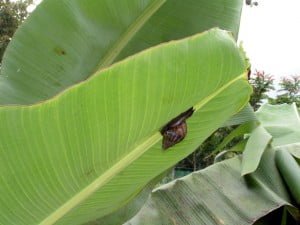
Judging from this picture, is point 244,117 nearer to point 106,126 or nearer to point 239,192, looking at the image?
point 239,192

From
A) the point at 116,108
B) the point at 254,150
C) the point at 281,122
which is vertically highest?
the point at 116,108

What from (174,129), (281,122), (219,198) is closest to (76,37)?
(174,129)

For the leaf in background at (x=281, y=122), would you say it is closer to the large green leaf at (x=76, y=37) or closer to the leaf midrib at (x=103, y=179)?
the large green leaf at (x=76, y=37)

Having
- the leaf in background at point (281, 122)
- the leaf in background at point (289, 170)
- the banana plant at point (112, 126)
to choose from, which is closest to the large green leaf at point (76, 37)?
the banana plant at point (112, 126)

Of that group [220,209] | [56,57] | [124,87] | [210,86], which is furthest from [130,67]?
[220,209]

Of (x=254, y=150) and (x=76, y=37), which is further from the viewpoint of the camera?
(x=254, y=150)
